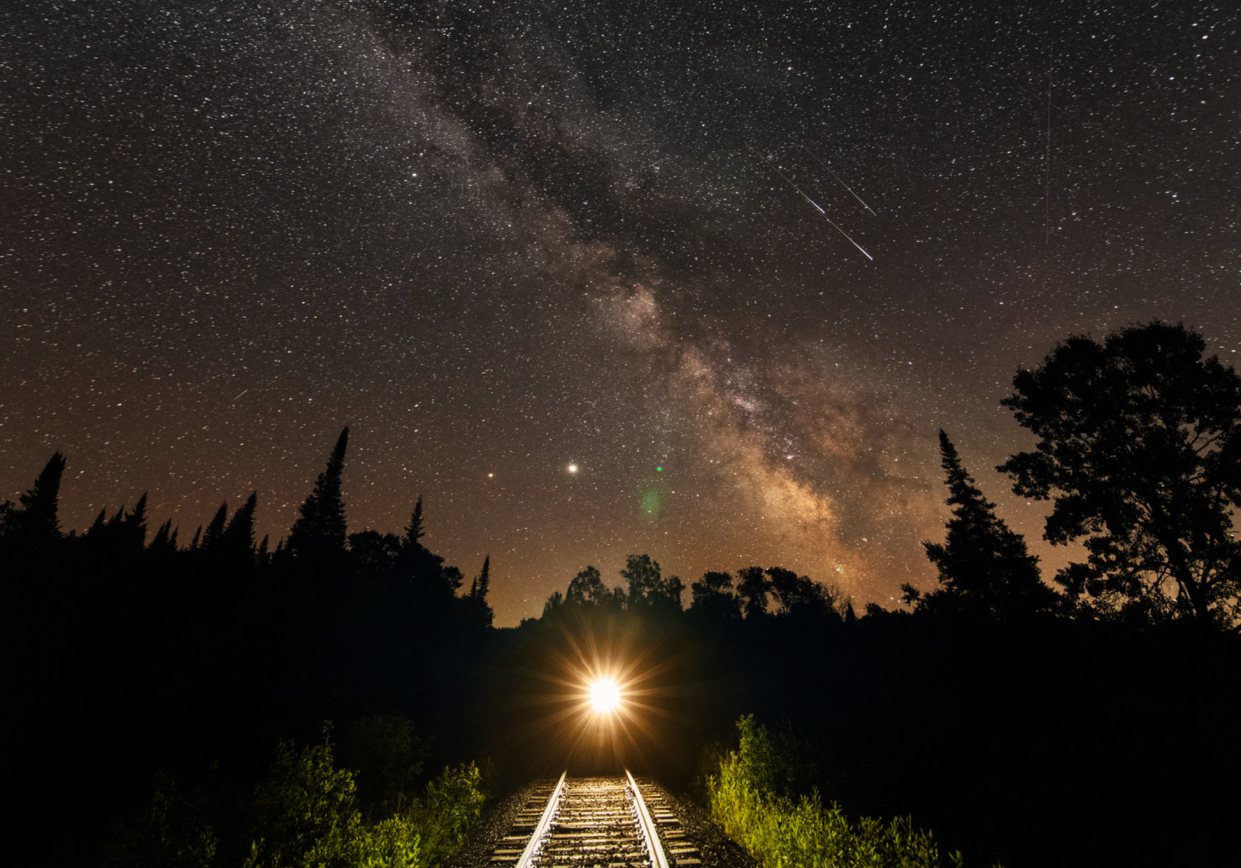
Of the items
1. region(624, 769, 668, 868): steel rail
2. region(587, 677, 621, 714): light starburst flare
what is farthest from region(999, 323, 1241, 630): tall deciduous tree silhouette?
region(587, 677, 621, 714): light starburst flare

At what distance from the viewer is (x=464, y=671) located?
56.7 m

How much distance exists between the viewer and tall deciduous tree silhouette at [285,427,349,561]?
198 ft

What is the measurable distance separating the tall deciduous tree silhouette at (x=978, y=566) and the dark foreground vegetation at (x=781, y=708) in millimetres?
186

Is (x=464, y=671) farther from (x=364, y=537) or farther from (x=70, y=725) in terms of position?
(x=364, y=537)

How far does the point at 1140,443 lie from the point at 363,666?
60.1 metres

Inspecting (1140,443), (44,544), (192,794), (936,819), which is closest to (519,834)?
(192,794)

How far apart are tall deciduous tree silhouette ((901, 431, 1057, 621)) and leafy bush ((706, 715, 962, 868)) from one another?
2450 cm

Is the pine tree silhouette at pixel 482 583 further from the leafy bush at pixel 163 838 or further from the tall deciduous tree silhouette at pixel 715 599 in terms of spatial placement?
the leafy bush at pixel 163 838

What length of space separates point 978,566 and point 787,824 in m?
33.4

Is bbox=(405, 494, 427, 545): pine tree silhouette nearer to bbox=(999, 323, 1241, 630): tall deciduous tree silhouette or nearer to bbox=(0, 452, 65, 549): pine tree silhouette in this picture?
bbox=(0, 452, 65, 549): pine tree silhouette

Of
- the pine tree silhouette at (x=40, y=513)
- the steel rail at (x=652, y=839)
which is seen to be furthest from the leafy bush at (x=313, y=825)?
the pine tree silhouette at (x=40, y=513)

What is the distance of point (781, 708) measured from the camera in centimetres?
4191

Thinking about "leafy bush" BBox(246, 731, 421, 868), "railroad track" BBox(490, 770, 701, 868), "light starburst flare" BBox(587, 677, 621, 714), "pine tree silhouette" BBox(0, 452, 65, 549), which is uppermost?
"pine tree silhouette" BBox(0, 452, 65, 549)

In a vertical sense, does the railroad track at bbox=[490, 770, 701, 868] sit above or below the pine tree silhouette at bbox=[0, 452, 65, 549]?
below
